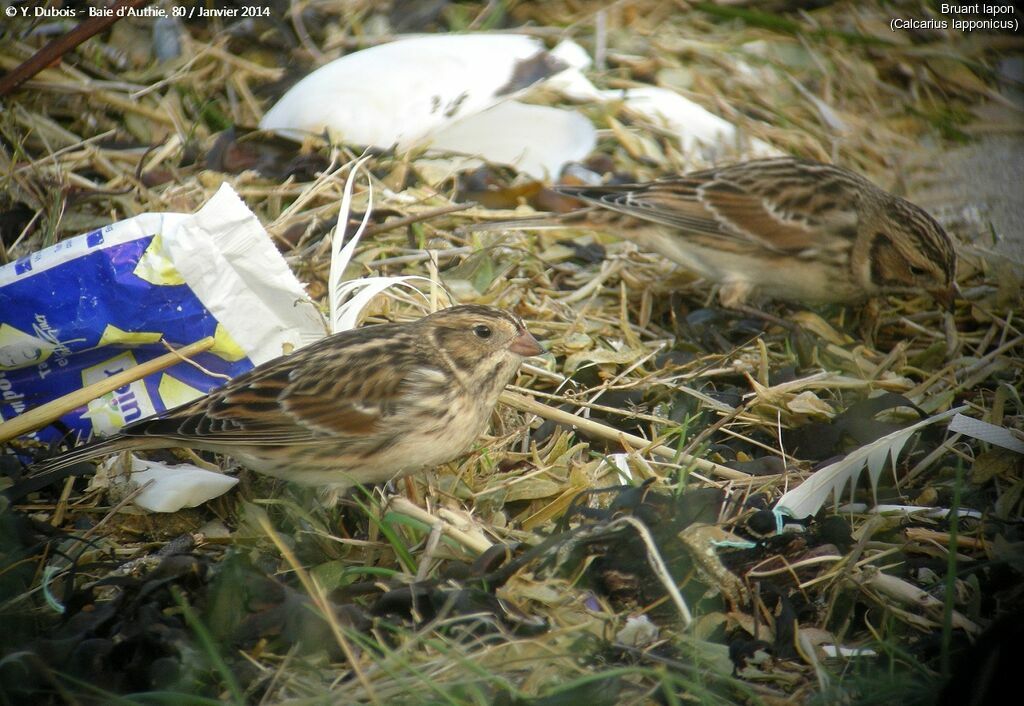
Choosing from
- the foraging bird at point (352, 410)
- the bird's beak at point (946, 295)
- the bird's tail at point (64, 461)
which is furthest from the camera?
the bird's beak at point (946, 295)

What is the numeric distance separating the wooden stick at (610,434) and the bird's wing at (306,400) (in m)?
0.50

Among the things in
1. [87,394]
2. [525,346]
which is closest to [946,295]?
[525,346]

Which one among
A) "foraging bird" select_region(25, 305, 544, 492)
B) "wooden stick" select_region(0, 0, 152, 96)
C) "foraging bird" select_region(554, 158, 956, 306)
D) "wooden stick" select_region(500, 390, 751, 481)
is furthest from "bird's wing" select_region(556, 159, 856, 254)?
"wooden stick" select_region(0, 0, 152, 96)

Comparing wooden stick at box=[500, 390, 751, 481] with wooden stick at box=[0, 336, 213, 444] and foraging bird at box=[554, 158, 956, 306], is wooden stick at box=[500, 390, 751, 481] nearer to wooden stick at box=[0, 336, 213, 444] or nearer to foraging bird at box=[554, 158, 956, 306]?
wooden stick at box=[0, 336, 213, 444]

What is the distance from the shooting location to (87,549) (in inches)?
125

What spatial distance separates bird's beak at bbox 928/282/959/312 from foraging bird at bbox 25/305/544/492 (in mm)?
1975

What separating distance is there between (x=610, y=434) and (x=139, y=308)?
1.71m

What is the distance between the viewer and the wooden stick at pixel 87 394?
11.1ft

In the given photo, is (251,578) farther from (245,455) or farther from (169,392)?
(169,392)

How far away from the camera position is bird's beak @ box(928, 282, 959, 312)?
4387 mm

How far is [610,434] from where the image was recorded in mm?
3631

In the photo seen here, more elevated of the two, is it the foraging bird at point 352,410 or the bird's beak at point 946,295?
the foraging bird at point 352,410

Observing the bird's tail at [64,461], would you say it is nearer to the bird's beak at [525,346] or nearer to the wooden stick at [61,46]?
the bird's beak at [525,346]

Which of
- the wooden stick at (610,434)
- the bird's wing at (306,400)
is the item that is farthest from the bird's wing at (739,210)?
the bird's wing at (306,400)
